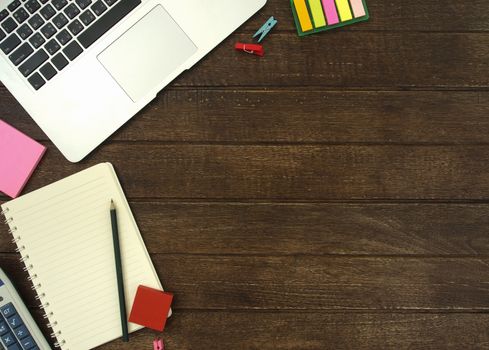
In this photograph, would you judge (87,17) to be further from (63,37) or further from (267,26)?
(267,26)

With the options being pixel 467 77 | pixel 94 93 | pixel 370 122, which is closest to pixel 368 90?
pixel 370 122

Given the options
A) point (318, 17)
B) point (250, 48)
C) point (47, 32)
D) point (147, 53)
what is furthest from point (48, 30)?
point (318, 17)

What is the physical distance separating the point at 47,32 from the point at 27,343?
18.5 inches

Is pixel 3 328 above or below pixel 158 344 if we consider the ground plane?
above

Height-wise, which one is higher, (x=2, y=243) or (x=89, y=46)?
(x=89, y=46)

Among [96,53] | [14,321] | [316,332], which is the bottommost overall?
[316,332]

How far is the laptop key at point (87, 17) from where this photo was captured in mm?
716

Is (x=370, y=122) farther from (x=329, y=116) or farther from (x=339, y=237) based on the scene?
(x=339, y=237)

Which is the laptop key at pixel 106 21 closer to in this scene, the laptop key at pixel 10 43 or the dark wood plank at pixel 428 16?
the laptop key at pixel 10 43

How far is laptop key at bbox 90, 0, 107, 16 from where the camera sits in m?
0.72

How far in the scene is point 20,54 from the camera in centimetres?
71

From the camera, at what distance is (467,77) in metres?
0.77

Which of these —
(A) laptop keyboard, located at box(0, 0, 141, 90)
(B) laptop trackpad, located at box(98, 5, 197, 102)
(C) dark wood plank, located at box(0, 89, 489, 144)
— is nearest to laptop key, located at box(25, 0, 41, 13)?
(A) laptop keyboard, located at box(0, 0, 141, 90)

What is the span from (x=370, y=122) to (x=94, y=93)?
1.43ft
